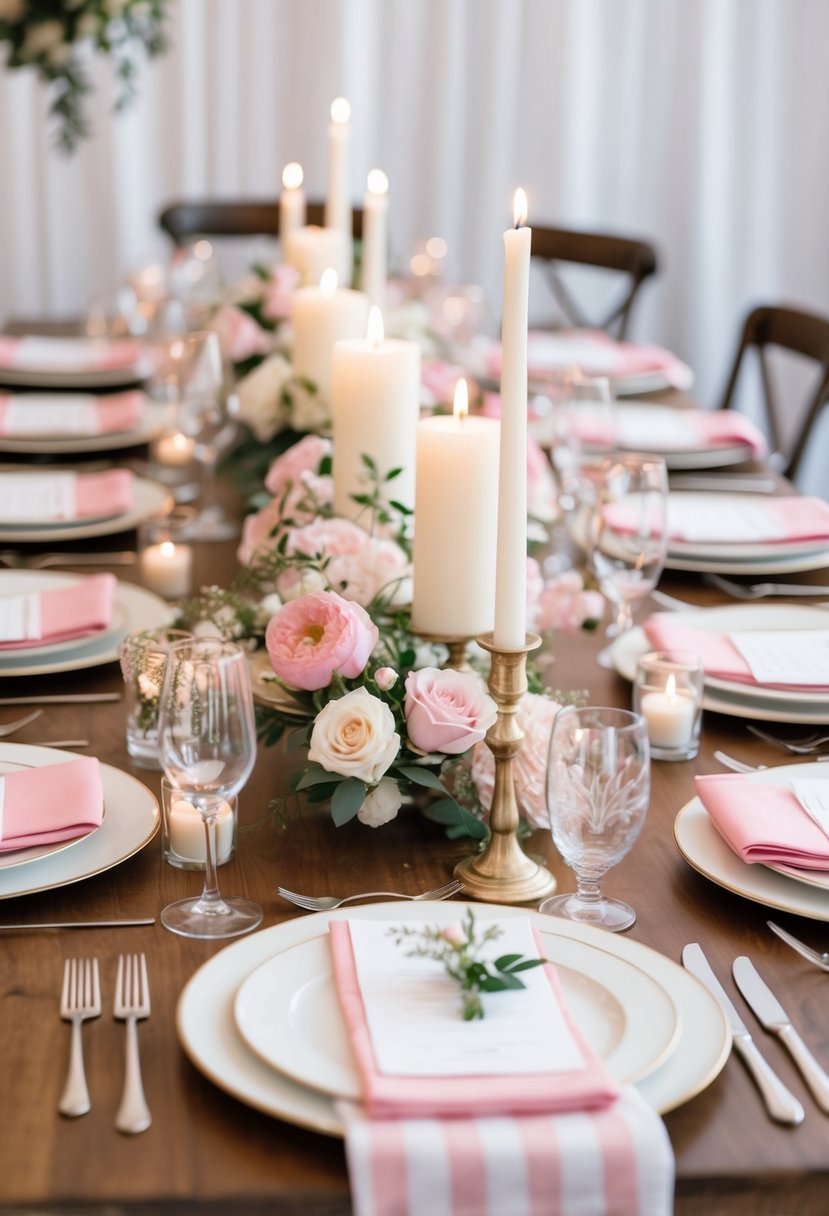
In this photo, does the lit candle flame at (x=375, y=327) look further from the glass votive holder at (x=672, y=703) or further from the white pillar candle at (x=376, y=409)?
the glass votive holder at (x=672, y=703)

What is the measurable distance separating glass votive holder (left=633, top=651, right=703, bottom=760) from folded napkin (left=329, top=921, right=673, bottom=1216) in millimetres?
574

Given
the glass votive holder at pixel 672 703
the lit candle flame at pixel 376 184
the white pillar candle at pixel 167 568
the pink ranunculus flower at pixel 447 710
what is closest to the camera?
the pink ranunculus flower at pixel 447 710

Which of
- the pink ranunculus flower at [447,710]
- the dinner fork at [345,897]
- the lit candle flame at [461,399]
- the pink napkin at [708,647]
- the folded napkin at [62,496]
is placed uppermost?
the lit candle flame at [461,399]

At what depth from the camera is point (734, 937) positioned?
1039mm

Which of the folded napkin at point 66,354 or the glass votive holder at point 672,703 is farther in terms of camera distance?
the folded napkin at point 66,354

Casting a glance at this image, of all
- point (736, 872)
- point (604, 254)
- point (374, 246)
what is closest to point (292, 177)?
point (374, 246)

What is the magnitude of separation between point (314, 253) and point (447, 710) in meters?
1.43

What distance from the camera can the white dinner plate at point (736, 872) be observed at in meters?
1.06

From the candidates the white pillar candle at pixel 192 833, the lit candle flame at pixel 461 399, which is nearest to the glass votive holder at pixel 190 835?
the white pillar candle at pixel 192 833

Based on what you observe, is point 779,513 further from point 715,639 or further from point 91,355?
point 91,355

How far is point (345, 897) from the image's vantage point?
1074mm

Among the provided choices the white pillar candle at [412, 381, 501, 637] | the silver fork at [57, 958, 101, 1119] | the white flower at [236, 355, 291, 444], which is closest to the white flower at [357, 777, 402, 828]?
the white pillar candle at [412, 381, 501, 637]

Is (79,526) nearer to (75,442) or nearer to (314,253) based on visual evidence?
(75,442)

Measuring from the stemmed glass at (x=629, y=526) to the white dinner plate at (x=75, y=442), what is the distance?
0.92m
